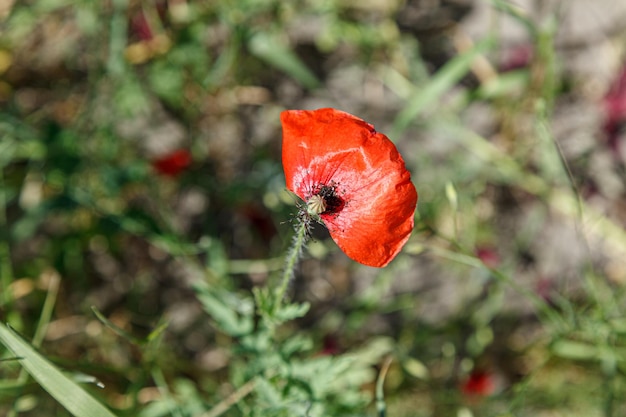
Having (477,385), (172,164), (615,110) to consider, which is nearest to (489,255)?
(477,385)

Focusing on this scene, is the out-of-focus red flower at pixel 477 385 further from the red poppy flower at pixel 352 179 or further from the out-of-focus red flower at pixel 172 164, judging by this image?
the out-of-focus red flower at pixel 172 164

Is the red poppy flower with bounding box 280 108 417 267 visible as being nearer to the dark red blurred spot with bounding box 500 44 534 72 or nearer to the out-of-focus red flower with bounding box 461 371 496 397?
the out-of-focus red flower with bounding box 461 371 496 397

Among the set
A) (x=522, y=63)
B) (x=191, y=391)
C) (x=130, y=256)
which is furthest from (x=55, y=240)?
(x=522, y=63)

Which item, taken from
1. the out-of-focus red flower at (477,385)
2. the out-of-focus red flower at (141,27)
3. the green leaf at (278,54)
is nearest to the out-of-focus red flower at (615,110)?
the out-of-focus red flower at (477,385)

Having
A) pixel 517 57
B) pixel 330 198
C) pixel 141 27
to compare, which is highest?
pixel 330 198

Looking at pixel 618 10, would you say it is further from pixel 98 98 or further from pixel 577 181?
pixel 98 98

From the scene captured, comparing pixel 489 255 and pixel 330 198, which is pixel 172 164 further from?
pixel 489 255

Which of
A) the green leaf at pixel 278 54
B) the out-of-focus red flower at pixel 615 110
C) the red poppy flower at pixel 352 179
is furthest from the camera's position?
the out-of-focus red flower at pixel 615 110
